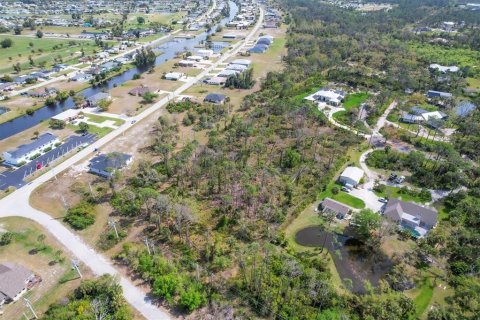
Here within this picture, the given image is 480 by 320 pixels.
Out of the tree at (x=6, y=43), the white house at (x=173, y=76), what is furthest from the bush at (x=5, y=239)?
the tree at (x=6, y=43)

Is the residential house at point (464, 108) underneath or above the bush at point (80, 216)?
above

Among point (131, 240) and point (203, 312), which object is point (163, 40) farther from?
point (203, 312)

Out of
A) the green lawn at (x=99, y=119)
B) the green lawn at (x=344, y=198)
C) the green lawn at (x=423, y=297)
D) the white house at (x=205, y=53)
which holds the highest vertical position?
the white house at (x=205, y=53)

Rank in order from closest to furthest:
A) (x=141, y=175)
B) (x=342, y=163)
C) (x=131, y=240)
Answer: (x=131, y=240) < (x=141, y=175) < (x=342, y=163)

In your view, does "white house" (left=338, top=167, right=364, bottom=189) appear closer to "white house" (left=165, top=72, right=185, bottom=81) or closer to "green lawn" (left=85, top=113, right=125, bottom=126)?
"green lawn" (left=85, top=113, right=125, bottom=126)

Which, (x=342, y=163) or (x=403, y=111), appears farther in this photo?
(x=403, y=111)

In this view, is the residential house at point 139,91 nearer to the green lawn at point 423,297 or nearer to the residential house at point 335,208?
the residential house at point 335,208

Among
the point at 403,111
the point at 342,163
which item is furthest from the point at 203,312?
the point at 403,111
